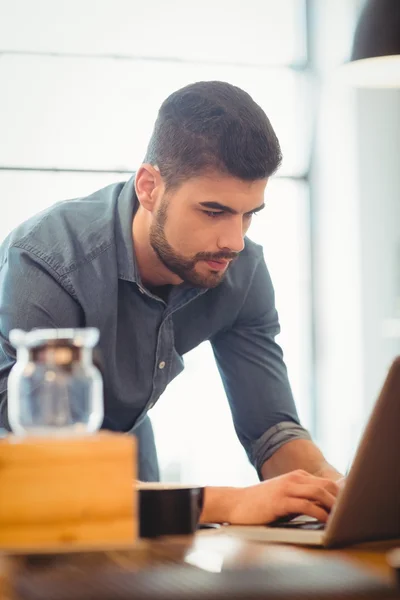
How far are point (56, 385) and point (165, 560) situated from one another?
204 mm

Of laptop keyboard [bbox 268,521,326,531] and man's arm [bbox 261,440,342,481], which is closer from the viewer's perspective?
laptop keyboard [bbox 268,521,326,531]

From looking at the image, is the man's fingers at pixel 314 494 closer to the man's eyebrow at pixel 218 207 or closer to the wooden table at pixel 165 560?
the wooden table at pixel 165 560

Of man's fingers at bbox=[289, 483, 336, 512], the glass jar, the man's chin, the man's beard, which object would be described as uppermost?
the man's beard

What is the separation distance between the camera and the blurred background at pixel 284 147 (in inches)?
174

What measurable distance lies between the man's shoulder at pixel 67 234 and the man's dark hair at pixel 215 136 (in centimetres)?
17

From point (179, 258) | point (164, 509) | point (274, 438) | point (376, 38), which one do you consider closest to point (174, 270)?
point (179, 258)

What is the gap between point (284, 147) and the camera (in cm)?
488

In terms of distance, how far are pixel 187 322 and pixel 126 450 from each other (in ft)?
4.35

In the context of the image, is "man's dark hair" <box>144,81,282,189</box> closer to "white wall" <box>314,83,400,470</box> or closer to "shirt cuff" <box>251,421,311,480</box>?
"shirt cuff" <box>251,421,311,480</box>

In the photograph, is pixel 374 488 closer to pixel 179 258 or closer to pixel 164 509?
pixel 164 509

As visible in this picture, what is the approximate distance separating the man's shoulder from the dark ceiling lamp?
61 centimetres

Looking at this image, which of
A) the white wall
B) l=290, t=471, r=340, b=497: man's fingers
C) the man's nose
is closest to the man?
the man's nose

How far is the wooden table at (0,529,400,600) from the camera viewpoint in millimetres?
646

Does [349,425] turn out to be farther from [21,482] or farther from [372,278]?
[21,482]
